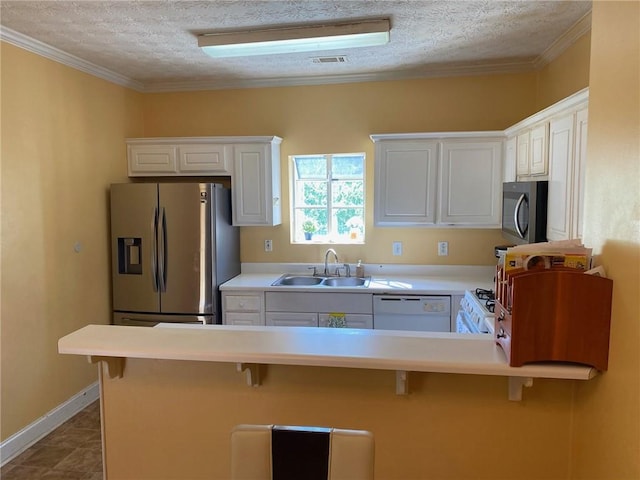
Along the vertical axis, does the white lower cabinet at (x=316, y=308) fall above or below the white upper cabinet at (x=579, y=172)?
below

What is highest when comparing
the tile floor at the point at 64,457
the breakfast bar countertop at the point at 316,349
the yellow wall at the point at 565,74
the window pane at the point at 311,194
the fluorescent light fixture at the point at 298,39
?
the fluorescent light fixture at the point at 298,39

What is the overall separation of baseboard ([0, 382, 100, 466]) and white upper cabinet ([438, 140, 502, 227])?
3.25 m

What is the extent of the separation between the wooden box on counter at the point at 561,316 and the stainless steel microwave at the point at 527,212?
130cm

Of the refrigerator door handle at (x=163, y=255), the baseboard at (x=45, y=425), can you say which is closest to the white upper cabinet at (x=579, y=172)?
the refrigerator door handle at (x=163, y=255)

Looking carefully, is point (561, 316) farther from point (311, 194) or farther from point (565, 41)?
point (311, 194)

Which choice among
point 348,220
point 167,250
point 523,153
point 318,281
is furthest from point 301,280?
point 523,153

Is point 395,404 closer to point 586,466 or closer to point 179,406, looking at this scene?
point 586,466

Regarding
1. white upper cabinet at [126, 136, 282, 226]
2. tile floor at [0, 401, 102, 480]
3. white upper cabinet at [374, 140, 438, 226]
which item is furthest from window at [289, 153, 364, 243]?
tile floor at [0, 401, 102, 480]

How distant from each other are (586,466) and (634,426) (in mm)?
416

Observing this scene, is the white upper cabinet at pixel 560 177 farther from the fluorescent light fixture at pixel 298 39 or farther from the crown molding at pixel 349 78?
the crown molding at pixel 349 78

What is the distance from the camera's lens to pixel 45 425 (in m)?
3.15

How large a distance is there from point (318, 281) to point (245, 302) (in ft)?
2.35

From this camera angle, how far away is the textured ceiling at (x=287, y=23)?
98.3 inches

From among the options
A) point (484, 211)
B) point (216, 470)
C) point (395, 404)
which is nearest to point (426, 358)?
point (395, 404)
